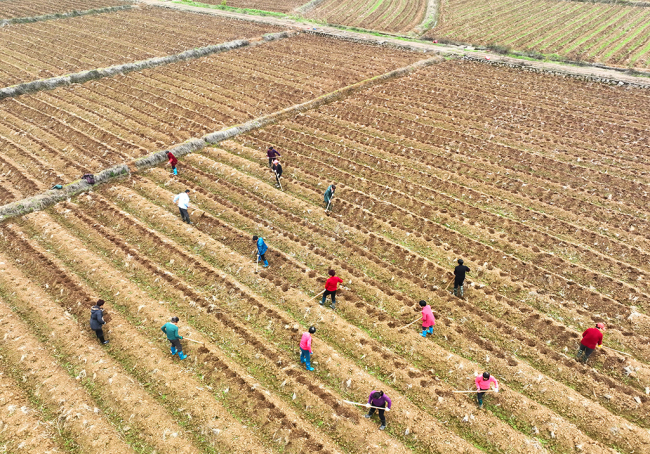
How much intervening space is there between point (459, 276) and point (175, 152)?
55.0 ft

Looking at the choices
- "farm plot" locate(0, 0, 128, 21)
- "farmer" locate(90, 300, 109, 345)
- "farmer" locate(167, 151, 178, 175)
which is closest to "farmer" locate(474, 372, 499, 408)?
"farmer" locate(90, 300, 109, 345)

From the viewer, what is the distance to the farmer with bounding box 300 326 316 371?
10438 mm

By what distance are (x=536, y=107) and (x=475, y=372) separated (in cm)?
2309

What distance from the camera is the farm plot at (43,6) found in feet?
161

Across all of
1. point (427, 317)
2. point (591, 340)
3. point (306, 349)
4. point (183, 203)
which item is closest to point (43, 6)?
point (183, 203)

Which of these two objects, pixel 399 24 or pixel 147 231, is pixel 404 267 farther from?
pixel 399 24

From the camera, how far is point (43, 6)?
5309 centimetres

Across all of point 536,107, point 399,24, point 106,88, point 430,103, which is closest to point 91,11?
point 106,88

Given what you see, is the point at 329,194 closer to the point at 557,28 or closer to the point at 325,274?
the point at 325,274

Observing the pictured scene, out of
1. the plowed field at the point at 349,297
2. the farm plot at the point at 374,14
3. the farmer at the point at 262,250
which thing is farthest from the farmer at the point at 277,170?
the farm plot at the point at 374,14

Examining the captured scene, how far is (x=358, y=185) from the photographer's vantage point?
63.6 ft

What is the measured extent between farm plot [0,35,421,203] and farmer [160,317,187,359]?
41.7 feet

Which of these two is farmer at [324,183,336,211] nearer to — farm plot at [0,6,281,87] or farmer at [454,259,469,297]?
farmer at [454,259,469,297]

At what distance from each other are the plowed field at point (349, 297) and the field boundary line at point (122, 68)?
1456cm
